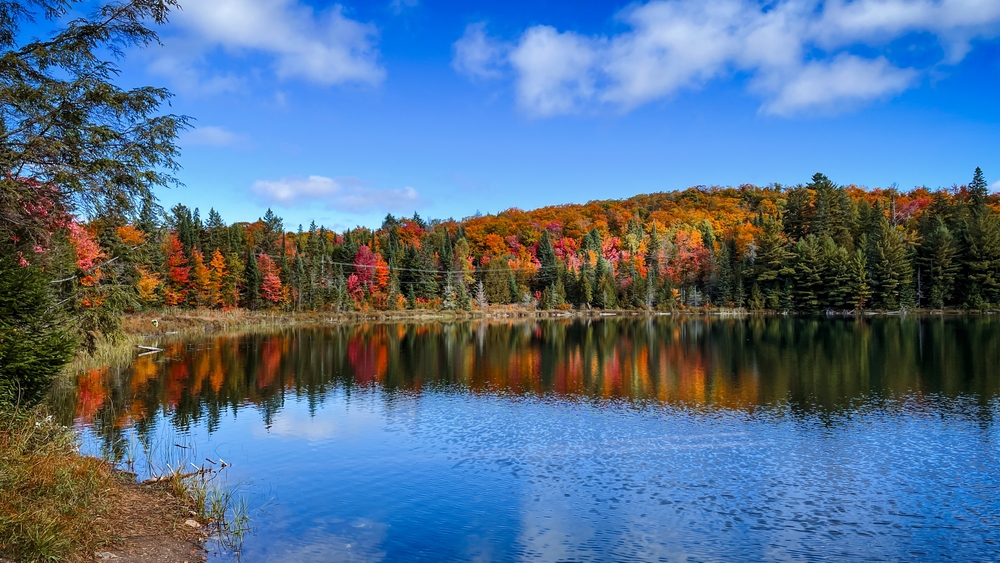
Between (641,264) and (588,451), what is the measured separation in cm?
10217

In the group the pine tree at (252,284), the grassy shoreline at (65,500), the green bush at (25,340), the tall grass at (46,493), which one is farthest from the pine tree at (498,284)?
the tall grass at (46,493)

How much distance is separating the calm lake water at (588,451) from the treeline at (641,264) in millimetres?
41402

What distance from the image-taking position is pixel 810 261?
86.0 meters

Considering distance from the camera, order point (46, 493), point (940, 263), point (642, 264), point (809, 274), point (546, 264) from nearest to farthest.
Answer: point (46, 493), point (940, 263), point (809, 274), point (546, 264), point (642, 264)

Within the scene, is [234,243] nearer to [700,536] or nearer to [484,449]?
[484,449]

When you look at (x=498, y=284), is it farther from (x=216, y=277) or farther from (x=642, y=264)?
(x=216, y=277)

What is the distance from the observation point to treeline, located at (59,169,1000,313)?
81.1 metres

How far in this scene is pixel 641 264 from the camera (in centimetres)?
11669

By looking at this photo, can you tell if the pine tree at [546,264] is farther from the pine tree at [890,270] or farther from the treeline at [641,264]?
the pine tree at [890,270]

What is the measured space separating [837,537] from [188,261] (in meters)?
79.2

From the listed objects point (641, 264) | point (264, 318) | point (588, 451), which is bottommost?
point (588, 451)

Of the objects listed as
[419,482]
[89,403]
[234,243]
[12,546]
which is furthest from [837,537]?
[234,243]

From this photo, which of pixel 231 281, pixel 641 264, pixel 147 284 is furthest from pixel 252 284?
pixel 641 264

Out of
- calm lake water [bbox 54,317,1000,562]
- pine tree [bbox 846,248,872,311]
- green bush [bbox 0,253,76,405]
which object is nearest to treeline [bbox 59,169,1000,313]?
pine tree [bbox 846,248,872,311]
